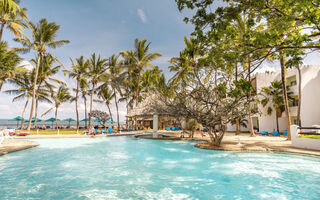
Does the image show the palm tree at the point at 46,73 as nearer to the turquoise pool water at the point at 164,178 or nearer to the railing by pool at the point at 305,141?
the turquoise pool water at the point at 164,178

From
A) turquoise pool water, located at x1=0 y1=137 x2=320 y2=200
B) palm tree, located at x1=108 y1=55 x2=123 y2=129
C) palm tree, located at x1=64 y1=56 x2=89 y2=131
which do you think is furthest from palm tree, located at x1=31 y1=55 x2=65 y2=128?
turquoise pool water, located at x1=0 y1=137 x2=320 y2=200

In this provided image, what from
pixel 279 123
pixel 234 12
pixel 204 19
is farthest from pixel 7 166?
pixel 279 123

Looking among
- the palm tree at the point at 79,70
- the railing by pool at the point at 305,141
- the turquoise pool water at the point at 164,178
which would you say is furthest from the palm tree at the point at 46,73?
the railing by pool at the point at 305,141

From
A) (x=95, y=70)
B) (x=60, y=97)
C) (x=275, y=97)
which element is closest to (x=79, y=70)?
(x=95, y=70)

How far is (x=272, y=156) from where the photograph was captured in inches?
342

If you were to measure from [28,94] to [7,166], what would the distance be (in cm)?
2372

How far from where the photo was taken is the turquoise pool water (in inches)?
180

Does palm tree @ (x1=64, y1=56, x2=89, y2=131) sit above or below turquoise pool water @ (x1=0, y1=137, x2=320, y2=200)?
above

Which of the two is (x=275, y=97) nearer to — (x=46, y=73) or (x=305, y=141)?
(x=305, y=141)

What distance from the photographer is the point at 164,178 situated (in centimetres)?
591

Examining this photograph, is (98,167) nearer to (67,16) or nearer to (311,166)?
(311,166)

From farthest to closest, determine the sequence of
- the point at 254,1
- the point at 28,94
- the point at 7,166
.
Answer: the point at 28,94
the point at 7,166
the point at 254,1

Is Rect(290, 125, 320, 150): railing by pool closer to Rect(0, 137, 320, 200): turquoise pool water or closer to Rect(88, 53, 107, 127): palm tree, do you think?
Rect(0, 137, 320, 200): turquoise pool water

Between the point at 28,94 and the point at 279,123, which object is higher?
the point at 28,94
